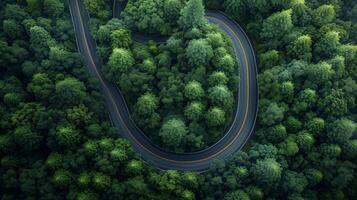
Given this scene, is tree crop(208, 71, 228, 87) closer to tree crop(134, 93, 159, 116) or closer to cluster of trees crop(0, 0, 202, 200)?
tree crop(134, 93, 159, 116)

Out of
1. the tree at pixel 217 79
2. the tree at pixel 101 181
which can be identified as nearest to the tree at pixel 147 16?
the tree at pixel 217 79

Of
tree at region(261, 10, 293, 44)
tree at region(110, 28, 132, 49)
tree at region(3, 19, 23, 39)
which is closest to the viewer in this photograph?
tree at region(261, 10, 293, 44)

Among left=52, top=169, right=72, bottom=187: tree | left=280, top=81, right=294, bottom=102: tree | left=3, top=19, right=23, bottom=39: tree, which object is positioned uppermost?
left=3, top=19, right=23, bottom=39: tree

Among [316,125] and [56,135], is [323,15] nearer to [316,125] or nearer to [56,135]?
[316,125]

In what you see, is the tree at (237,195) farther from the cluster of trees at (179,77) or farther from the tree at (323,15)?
the tree at (323,15)

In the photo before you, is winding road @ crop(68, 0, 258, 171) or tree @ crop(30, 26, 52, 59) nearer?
winding road @ crop(68, 0, 258, 171)

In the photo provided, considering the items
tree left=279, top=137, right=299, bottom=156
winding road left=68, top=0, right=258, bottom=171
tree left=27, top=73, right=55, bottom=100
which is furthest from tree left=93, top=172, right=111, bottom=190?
tree left=279, top=137, right=299, bottom=156

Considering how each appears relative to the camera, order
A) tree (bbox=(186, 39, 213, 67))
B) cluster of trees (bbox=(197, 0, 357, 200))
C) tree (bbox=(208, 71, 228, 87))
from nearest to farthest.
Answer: cluster of trees (bbox=(197, 0, 357, 200)) < tree (bbox=(208, 71, 228, 87)) < tree (bbox=(186, 39, 213, 67))

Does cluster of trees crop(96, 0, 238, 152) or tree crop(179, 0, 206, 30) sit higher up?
tree crop(179, 0, 206, 30)

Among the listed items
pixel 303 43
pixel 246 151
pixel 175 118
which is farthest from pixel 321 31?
pixel 175 118
